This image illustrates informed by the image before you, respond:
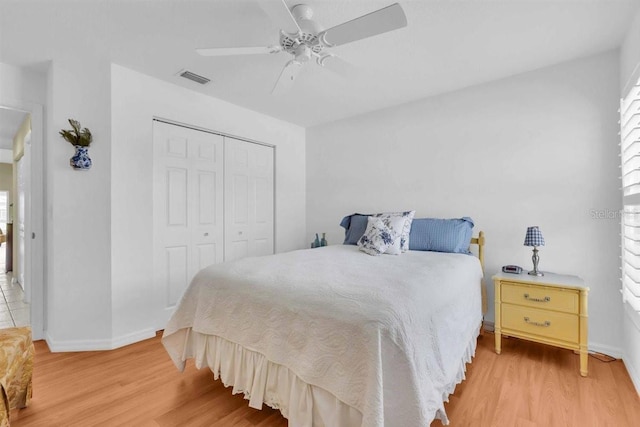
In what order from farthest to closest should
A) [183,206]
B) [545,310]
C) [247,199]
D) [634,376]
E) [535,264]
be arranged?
[247,199]
[183,206]
[535,264]
[545,310]
[634,376]

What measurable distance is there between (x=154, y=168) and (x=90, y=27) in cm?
118

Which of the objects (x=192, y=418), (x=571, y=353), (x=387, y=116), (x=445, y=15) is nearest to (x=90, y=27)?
(x=445, y=15)

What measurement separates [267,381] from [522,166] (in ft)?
8.94

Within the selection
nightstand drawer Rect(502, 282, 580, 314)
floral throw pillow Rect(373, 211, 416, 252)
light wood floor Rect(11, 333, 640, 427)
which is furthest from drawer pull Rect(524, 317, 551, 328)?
floral throw pillow Rect(373, 211, 416, 252)

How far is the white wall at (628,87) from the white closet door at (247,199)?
3383mm

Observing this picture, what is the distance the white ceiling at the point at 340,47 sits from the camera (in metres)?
1.83

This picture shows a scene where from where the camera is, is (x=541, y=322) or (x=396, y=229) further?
(x=396, y=229)

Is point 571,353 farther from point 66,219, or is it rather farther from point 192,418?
point 66,219

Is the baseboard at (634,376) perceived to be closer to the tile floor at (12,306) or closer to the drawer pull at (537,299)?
the drawer pull at (537,299)

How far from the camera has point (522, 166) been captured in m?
2.69

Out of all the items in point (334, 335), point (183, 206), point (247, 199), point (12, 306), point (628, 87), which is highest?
point (628, 87)

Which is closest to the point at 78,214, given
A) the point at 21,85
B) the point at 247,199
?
the point at 21,85

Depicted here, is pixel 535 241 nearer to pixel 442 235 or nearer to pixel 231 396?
pixel 442 235

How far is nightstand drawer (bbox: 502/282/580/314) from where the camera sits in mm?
2076
